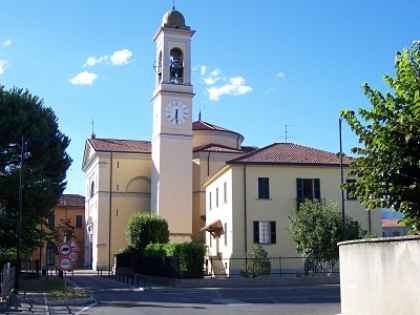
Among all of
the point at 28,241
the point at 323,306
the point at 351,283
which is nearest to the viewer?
the point at 351,283

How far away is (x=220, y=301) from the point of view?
24797 mm

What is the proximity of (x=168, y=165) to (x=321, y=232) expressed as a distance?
21.5 meters

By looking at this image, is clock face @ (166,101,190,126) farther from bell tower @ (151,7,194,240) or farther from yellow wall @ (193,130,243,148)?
yellow wall @ (193,130,243,148)

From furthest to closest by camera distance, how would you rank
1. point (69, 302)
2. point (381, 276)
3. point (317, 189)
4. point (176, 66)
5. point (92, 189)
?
point (92, 189) → point (176, 66) → point (317, 189) → point (69, 302) → point (381, 276)

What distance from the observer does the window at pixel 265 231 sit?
41594mm

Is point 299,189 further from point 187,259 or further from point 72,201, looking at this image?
point 72,201

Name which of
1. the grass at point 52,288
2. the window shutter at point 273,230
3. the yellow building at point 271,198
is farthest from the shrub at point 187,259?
the window shutter at point 273,230

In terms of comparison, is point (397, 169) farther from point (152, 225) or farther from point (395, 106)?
point (152, 225)

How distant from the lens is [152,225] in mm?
47000

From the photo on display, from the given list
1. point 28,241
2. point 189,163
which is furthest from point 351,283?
point 189,163

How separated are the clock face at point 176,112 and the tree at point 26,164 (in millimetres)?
16400

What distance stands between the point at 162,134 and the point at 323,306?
111 feet

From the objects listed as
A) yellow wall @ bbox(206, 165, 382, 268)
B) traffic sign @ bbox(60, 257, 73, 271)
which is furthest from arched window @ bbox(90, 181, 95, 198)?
traffic sign @ bbox(60, 257, 73, 271)

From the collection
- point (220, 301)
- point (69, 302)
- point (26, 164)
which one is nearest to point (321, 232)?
point (220, 301)
